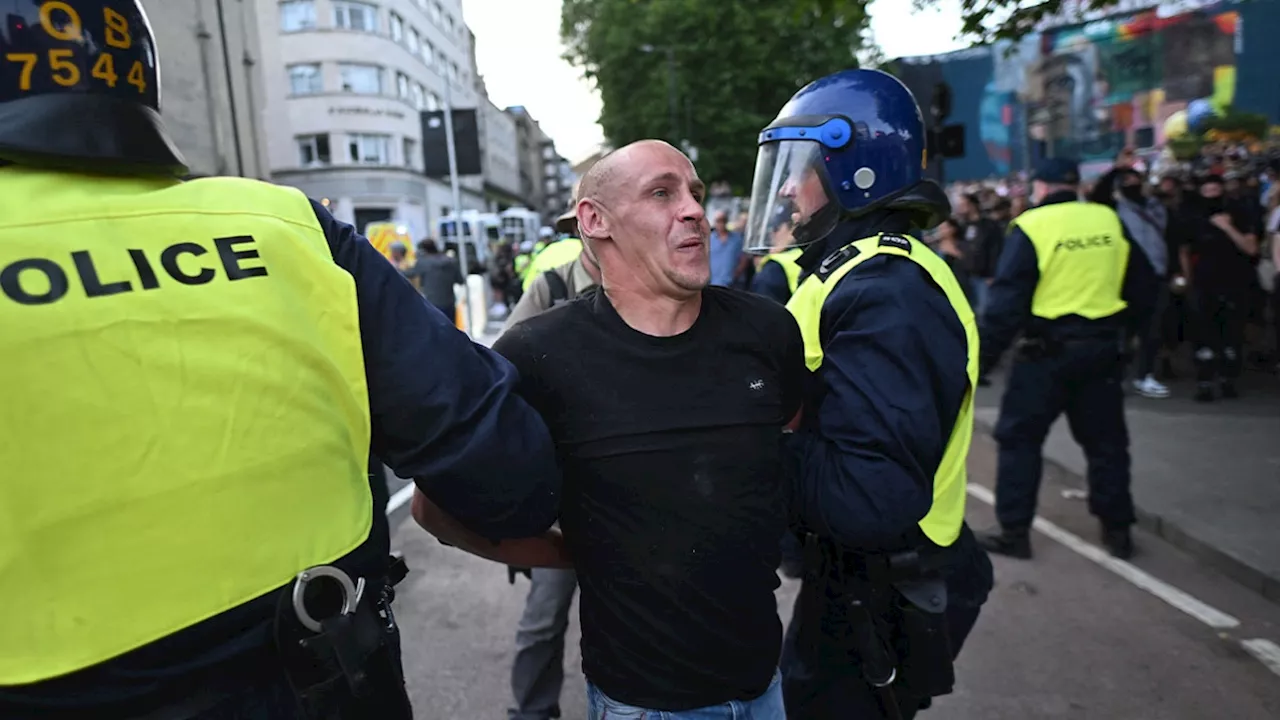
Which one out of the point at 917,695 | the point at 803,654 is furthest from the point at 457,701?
the point at 917,695

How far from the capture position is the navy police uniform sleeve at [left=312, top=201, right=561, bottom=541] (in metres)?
1.31

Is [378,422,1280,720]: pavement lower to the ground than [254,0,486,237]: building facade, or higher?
lower

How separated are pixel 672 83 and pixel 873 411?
26.2 meters

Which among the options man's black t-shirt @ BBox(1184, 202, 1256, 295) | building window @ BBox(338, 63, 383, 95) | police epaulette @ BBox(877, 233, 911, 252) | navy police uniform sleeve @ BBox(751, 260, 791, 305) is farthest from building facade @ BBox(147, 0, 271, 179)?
building window @ BBox(338, 63, 383, 95)

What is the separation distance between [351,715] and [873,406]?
1072 mm

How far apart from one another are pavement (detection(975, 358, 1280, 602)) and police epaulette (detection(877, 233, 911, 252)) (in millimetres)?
3397

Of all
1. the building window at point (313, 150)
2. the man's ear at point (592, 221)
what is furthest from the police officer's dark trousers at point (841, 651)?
the building window at point (313, 150)

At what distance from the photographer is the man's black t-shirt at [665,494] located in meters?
1.52

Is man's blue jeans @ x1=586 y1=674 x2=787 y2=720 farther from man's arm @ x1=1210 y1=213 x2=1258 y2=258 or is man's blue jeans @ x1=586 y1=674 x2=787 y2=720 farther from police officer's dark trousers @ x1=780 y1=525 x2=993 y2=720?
man's arm @ x1=1210 y1=213 x2=1258 y2=258

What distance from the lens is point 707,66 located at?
27.2 meters

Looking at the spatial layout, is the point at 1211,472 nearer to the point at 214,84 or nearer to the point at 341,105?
the point at 214,84

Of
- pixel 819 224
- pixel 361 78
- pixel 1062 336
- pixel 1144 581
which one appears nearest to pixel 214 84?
pixel 1062 336

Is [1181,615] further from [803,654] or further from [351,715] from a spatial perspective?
[351,715]

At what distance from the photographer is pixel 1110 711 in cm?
307
